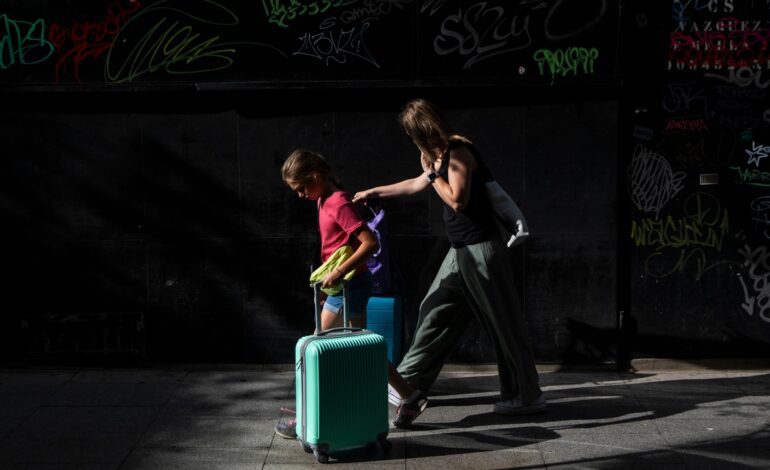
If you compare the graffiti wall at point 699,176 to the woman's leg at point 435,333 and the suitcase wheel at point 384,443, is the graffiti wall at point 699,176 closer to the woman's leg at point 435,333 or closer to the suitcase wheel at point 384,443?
the woman's leg at point 435,333

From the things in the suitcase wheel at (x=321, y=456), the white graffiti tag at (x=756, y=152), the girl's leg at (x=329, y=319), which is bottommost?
the suitcase wheel at (x=321, y=456)

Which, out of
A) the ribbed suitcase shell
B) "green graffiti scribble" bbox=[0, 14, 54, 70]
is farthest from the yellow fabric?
"green graffiti scribble" bbox=[0, 14, 54, 70]

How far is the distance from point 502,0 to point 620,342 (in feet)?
8.36

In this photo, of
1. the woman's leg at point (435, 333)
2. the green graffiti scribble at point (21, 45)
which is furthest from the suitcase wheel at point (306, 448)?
the green graffiti scribble at point (21, 45)

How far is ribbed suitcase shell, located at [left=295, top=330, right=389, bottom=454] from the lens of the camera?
542 centimetres

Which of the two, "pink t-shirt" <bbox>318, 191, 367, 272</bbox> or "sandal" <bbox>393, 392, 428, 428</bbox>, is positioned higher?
"pink t-shirt" <bbox>318, 191, 367, 272</bbox>

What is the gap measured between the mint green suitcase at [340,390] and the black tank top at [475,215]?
98 centimetres

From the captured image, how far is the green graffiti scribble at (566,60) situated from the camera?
7285mm

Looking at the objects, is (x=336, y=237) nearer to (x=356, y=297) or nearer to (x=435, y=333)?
(x=356, y=297)

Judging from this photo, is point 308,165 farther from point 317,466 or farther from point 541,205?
point 541,205

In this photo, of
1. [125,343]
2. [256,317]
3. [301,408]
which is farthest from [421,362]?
[125,343]

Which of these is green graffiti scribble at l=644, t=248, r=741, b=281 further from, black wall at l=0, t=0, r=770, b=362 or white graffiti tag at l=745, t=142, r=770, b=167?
white graffiti tag at l=745, t=142, r=770, b=167

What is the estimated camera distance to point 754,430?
6.19 metres

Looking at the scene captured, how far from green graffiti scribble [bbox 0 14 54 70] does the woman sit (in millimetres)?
2623
